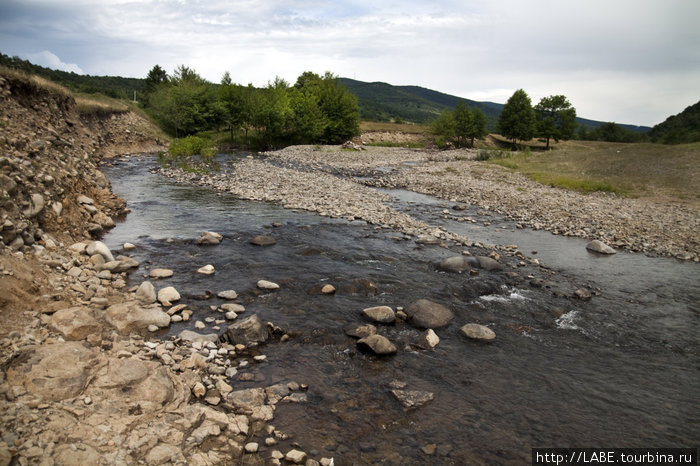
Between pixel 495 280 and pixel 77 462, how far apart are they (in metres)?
11.9

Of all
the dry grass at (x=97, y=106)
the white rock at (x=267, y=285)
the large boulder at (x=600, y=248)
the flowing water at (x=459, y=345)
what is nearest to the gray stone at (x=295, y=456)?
the flowing water at (x=459, y=345)

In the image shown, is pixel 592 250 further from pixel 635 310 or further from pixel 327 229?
pixel 327 229

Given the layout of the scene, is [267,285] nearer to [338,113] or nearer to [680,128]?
[338,113]

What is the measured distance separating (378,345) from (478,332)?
2748 millimetres

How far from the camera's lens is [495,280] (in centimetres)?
1331

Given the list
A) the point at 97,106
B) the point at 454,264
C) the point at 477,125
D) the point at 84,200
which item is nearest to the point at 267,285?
the point at 454,264

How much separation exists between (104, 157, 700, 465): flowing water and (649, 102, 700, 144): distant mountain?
8323cm

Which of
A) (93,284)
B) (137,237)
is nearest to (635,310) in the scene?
(93,284)

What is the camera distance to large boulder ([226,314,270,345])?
8673mm

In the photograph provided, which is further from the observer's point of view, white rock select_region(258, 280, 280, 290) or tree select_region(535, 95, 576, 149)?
tree select_region(535, 95, 576, 149)

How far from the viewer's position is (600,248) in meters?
17.2

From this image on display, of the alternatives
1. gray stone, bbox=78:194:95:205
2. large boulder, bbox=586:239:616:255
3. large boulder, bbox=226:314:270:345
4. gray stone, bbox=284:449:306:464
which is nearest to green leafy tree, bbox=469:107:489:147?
large boulder, bbox=586:239:616:255

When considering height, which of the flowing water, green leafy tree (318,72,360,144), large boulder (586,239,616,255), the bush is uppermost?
green leafy tree (318,72,360,144)

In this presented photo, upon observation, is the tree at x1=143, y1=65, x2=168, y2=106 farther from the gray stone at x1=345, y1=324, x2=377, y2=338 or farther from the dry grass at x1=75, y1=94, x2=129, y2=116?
the gray stone at x1=345, y1=324, x2=377, y2=338
